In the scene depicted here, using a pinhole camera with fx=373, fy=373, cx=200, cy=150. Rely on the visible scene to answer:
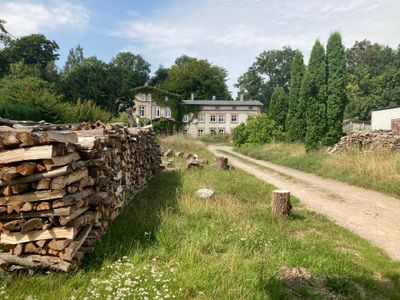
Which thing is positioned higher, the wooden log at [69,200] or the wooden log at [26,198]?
the wooden log at [26,198]

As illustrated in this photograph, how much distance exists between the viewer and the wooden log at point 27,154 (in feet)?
13.9

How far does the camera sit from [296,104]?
2917 cm

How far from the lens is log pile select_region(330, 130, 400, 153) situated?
16703 millimetres

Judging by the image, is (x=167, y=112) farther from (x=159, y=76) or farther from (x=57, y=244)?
A: (x=57, y=244)

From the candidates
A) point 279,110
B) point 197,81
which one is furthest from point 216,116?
point 279,110

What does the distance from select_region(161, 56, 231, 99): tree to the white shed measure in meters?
48.1

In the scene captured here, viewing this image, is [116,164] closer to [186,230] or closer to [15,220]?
[186,230]

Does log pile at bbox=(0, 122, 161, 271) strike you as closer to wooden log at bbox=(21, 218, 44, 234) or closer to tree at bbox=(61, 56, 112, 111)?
wooden log at bbox=(21, 218, 44, 234)

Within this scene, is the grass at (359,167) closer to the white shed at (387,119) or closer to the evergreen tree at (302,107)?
the evergreen tree at (302,107)

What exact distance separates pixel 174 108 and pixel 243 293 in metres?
61.0

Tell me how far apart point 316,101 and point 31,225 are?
20511mm

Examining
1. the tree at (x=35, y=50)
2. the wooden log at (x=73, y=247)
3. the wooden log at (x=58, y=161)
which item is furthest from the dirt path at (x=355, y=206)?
the tree at (x=35, y=50)

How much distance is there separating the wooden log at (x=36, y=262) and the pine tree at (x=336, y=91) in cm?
1944

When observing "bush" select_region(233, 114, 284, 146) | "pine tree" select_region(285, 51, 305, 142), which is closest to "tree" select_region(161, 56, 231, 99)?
"bush" select_region(233, 114, 284, 146)
